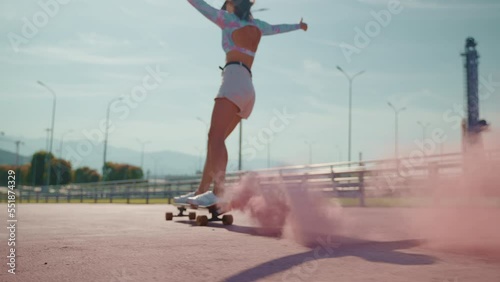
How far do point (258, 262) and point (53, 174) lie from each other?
103171mm

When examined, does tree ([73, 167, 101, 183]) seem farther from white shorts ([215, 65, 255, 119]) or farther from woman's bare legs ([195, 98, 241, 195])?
white shorts ([215, 65, 255, 119])

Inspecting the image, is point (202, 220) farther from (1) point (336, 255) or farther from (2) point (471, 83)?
(2) point (471, 83)

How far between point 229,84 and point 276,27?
1316mm

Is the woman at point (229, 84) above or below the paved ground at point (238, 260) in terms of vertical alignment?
above

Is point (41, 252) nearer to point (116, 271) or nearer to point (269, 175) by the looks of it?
point (116, 271)

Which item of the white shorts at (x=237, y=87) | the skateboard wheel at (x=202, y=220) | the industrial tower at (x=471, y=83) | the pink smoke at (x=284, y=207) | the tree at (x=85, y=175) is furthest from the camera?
the tree at (x=85, y=175)

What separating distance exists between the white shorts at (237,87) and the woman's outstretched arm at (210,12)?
672 millimetres

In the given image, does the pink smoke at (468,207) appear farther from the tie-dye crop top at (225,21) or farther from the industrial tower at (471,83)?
the industrial tower at (471,83)

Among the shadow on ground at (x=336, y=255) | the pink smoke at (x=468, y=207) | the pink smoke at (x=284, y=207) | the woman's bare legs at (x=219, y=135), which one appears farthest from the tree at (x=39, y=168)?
the shadow on ground at (x=336, y=255)

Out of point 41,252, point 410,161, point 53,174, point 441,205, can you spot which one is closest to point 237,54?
point 410,161

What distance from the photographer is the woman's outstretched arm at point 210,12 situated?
6965 mm

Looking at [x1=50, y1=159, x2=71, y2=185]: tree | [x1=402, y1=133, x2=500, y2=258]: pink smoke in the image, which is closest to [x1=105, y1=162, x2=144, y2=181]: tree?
[x1=50, y1=159, x2=71, y2=185]: tree

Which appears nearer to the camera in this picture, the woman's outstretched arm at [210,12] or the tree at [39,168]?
the woman's outstretched arm at [210,12]

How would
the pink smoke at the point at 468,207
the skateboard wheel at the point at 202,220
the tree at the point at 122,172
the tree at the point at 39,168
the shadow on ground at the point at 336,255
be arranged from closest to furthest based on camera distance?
the shadow on ground at the point at 336,255 < the pink smoke at the point at 468,207 < the skateboard wheel at the point at 202,220 < the tree at the point at 39,168 < the tree at the point at 122,172
